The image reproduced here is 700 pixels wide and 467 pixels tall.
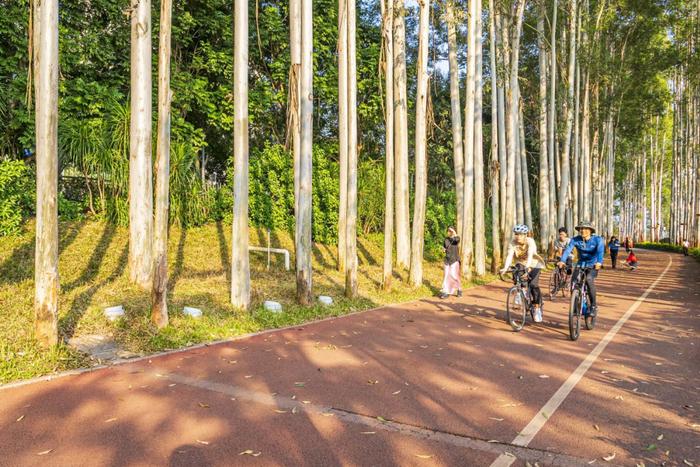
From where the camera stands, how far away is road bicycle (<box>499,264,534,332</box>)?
32.0 ft

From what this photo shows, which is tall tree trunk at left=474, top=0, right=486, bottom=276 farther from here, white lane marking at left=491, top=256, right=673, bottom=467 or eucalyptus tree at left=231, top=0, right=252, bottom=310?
eucalyptus tree at left=231, top=0, right=252, bottom=310

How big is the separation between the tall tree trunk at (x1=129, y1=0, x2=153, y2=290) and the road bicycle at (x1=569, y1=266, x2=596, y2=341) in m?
8.29

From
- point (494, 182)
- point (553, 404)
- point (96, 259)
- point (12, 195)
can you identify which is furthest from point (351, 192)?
point (494, 182)

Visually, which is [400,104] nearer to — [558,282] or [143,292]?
[558,282]

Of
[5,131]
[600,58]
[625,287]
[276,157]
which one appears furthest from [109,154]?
[600,58]

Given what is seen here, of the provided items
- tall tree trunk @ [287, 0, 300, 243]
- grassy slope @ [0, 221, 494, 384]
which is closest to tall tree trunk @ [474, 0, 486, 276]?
grassy slope @ [0, 221, 494, 384]

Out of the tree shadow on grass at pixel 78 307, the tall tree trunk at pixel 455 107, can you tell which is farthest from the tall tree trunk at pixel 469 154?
the tree shadow on grass at pixel 78 307

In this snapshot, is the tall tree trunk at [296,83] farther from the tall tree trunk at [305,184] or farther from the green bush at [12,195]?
the green bush at [12,195]

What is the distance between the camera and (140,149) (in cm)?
1066

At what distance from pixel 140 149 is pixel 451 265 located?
27.7ft

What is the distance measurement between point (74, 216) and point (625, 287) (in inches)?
722

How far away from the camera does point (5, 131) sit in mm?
16531

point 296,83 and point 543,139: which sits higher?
point 543,139

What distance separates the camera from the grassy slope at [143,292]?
7570mm
